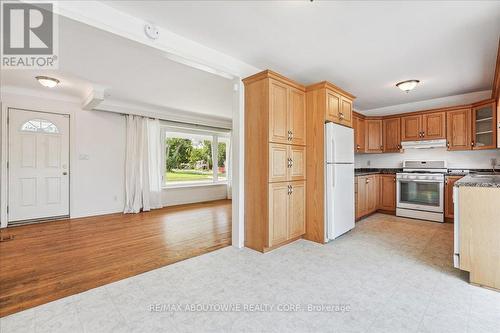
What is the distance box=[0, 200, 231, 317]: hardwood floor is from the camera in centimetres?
222

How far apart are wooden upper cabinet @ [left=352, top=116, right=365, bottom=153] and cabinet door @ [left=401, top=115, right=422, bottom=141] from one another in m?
0.81

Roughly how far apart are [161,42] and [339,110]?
8.73ft

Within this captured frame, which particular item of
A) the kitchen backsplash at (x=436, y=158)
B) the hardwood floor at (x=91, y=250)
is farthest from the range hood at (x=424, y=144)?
the hardwood floor at (x=91, y=250)

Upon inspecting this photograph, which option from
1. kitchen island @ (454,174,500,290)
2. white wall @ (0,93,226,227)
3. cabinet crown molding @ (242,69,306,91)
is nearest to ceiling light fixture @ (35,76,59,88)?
white wall @ (0,93,226,227)

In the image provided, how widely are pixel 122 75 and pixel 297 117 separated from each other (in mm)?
2834

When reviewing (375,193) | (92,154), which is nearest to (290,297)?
(375,193)

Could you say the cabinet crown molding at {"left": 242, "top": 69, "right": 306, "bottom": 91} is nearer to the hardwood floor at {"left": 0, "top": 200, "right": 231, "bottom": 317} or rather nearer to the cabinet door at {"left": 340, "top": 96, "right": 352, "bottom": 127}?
the cabinet door at {"left": 340, "top": 96, "right": 352, "bottom": 127}

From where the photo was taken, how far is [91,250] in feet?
10.3

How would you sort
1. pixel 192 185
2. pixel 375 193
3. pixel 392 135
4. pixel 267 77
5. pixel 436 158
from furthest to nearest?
pixel 192 185
pixel 392 135
pixel 375 193
pixel 436 158
pixel 267 77

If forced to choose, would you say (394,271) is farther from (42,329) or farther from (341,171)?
(42,329)

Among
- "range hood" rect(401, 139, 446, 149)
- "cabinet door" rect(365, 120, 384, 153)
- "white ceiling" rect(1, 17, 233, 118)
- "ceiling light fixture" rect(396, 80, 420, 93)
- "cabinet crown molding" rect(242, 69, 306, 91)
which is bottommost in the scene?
"range hood" rect(401, 139, 446, 149)

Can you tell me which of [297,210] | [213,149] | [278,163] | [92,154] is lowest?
[297,210]

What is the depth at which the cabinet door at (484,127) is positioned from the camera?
4254mm

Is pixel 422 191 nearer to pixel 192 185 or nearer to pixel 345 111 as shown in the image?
pixel 345 111
